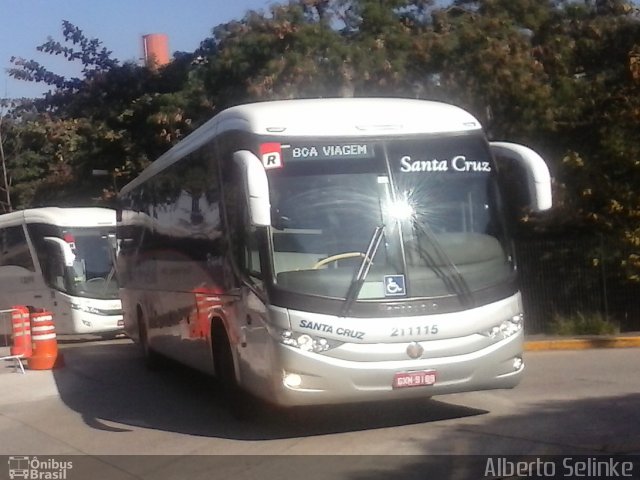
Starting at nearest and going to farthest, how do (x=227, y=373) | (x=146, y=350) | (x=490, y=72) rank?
1. (x=227, y=373)
2. (x=146, y=350)
3. (x=490, y=72)

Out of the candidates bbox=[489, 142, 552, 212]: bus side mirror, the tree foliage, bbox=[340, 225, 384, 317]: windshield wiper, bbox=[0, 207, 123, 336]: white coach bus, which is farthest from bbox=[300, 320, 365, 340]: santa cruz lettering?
bbox=[0, 207, 123, 336]: white coach bus

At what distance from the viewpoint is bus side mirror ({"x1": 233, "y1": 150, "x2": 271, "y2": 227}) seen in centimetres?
987

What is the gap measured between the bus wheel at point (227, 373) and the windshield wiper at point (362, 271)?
2.09 m

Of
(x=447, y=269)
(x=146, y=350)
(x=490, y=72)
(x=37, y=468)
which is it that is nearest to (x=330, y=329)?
(x=447, y=269)

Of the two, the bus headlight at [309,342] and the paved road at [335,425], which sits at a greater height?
the bus headlight at [309,342]

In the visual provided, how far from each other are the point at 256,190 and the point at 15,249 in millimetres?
18012

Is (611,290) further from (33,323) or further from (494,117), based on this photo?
(33,323)

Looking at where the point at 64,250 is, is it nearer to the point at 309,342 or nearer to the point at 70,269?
the point at 70,269

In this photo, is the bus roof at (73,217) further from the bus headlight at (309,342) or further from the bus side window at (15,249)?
the bus headlight at (309,342)

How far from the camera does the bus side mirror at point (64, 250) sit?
24.7 m

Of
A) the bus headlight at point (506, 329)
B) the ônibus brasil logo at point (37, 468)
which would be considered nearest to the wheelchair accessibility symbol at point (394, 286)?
the bus headlight at point (506, 329)

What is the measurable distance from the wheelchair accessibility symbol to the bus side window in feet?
55.7

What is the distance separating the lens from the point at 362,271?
33.8 ft

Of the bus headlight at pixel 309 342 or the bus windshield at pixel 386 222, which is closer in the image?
the bus headlight at pixel 309 342
